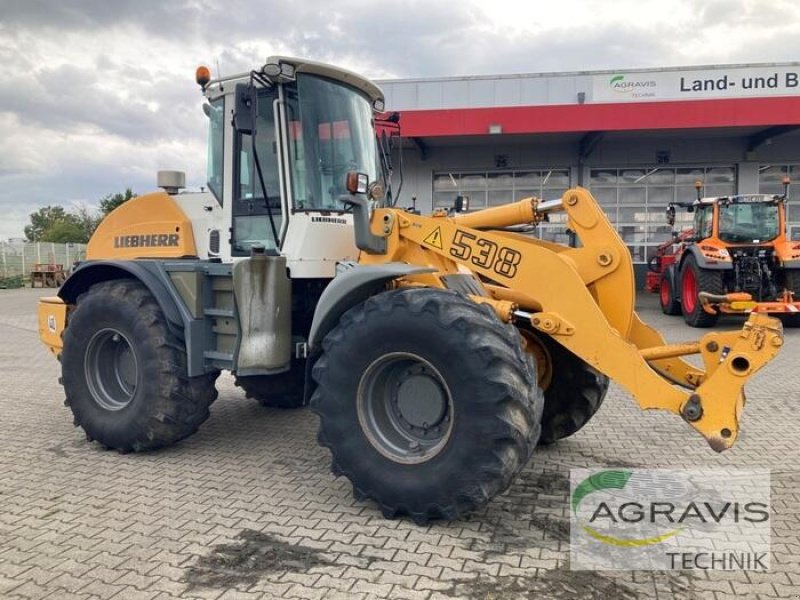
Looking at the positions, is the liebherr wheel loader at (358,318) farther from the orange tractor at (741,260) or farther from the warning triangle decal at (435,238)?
the orange tractor at (741,260)

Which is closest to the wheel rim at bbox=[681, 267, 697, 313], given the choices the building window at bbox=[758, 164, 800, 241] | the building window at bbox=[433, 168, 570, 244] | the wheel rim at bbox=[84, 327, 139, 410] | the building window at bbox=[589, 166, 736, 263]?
the building window at bbox=[589, 166, 736, 263]

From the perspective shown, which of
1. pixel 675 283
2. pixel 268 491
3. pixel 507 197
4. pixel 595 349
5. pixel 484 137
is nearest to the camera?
pixel 595 349

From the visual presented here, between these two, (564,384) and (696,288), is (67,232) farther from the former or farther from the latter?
(564,384)

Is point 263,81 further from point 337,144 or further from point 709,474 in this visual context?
point 709,474

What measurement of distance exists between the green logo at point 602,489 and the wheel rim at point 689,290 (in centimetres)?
978

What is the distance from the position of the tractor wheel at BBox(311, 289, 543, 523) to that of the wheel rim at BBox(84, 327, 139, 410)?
7.42 feet

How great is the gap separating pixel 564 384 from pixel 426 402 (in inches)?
57.3

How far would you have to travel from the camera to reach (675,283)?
14359 mm

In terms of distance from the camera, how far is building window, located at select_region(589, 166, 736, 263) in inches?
798

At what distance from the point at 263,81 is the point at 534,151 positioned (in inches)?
672

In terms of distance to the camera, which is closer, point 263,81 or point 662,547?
point 662,547

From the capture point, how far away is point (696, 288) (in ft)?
42.9

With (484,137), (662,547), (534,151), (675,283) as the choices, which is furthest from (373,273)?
(534,151)

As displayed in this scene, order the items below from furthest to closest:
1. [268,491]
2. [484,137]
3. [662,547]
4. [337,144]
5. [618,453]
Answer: [484,137]
[618,453]
[337,144]
[268,491]
[662,547]
